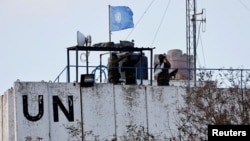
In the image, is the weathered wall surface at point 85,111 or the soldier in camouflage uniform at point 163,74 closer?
the weathered wall surface at point 85,111

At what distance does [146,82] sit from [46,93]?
4.80 meters

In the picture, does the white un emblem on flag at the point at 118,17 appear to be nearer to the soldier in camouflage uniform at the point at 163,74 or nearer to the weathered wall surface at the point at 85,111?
the soldier in camouflage uniform at the point at 163,74

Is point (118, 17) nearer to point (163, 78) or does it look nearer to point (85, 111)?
point (163, 78)

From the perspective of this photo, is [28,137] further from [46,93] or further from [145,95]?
[145,95]

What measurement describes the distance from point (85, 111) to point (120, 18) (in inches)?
168

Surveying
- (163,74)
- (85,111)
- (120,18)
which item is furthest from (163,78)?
(85,111)

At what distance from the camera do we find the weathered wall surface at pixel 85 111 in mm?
35719

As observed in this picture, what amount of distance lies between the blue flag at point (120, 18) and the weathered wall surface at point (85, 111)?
2.82 m

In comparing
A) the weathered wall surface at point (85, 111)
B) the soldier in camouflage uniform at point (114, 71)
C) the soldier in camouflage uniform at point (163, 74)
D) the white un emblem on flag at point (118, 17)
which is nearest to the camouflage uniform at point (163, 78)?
the soldier in camouflage uniform at point (163, 74)

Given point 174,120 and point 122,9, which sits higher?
point 122,9

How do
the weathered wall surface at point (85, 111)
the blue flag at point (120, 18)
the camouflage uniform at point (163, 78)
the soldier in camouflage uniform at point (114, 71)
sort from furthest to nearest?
the blue flag at point (120, 18) → the camouflage uniform at point (163, 78) → the soldier in camouflage uniform at point (114, 71) → the weathered wall surface at point (85, 111)

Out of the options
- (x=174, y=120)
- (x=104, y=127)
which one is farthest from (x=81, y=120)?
(x=174, y=120)

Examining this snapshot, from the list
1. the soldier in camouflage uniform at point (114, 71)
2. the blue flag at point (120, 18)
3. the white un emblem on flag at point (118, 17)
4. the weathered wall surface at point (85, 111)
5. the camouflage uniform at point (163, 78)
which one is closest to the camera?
the weathered wall surface at point (85, 111)

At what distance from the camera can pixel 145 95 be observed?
122ft
